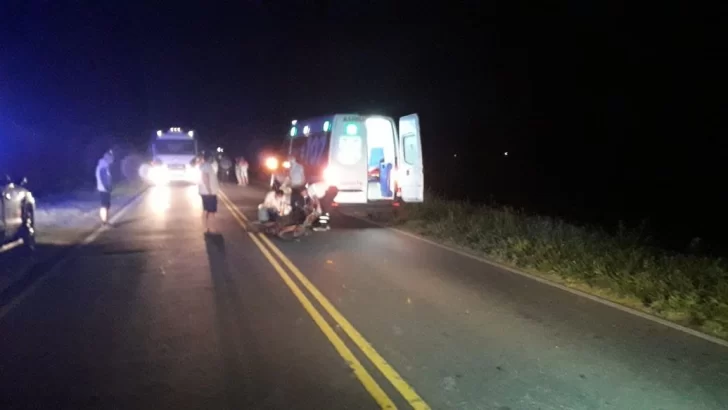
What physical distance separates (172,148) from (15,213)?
26.8 meters

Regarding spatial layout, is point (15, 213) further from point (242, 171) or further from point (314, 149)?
point (242, 171)

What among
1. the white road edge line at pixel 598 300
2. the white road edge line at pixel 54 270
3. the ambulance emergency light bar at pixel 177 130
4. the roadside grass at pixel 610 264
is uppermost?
the ambulance emergency light bar at pixel 177 130

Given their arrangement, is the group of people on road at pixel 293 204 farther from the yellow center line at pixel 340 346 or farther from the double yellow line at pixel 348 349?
the double yellow line at pixel 348 349

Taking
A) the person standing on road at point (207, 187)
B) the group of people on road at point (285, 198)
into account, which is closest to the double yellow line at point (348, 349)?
the group of people on road at point (285, 198)

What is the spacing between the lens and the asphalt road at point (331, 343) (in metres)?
6.22

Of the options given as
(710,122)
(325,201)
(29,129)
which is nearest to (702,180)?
(710,122)

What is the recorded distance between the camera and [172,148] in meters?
40.0

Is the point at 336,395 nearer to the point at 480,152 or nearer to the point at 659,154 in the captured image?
the point at 659,154

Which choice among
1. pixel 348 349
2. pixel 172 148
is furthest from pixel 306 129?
pixel 172 148

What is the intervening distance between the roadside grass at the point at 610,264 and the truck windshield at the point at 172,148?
24.7 m

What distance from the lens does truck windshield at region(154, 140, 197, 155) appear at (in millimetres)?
39812

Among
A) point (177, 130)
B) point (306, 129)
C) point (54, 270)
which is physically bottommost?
point (54, 270)

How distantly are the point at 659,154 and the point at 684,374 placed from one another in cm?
3033

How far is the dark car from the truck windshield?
83.0 ft
